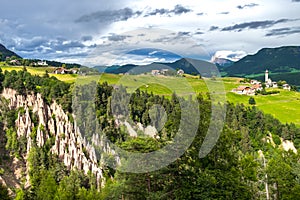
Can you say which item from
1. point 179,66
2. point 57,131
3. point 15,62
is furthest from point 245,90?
point 179,66

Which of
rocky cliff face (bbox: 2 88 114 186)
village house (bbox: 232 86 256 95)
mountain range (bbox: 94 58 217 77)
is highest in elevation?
mountain range (bbox: 94 58 217 77)

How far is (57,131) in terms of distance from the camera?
3211 inches

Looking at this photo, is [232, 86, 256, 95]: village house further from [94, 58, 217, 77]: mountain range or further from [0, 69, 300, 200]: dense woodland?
[94, 58, 217, 77]: mountain range

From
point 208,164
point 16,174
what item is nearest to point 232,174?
point 208,164

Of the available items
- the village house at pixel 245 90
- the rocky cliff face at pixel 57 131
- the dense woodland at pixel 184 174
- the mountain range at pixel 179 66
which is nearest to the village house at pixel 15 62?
the rocky cliff face at pixel 57 131

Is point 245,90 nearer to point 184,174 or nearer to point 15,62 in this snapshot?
point 15,62

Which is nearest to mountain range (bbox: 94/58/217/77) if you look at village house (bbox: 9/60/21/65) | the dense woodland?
the dense woodland

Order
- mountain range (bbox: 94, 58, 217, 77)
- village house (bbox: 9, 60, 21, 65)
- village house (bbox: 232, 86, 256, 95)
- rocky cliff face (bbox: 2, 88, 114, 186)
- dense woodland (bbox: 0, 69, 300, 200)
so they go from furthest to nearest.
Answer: village house (bbox: 232, 86, 256, 95) < village house (bbox: 9, 60, 21, 65) < rocky cliff face (bbox: 2, 88, 114, 186) < dense woodland (bbox: 0, 69, 300, 200) < mountain range (bbox: 94, 58, 217, 77)

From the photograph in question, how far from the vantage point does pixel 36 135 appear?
271 ft

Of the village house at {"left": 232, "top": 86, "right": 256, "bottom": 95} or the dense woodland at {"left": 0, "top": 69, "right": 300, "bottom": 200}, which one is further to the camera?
the village house at {"left": 232, "top": 86, "right": 256, "bottom": 95}

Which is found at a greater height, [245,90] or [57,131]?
[245,90]

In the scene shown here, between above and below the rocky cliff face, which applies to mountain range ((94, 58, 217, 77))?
above

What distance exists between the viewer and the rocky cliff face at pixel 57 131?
70.8m

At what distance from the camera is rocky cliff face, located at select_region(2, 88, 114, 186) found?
70.8 meters
